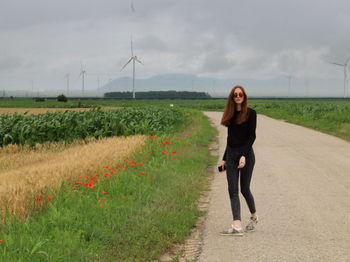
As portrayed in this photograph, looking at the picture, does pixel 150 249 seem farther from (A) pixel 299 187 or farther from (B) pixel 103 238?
(A) pixel 299 187

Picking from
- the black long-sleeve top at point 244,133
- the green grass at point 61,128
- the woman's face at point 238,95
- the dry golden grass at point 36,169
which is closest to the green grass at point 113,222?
the dry golden grass at point 36,169

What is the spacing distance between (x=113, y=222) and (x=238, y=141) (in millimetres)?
2155

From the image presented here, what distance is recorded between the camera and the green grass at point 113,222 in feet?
19.2

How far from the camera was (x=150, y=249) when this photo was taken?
634 centimetres

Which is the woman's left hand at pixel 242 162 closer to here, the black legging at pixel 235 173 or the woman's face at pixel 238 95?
the black legging at pixel 235 173

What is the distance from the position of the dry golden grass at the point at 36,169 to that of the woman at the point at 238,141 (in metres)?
3.23

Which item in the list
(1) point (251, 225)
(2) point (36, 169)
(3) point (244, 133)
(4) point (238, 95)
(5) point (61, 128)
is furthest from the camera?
(5) point (61, 128)

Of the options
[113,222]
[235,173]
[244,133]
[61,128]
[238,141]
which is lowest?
[113,222]

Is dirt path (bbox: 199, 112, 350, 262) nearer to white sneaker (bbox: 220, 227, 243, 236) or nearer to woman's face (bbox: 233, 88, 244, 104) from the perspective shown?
white sneaker (bbox: 220, 227, 243, 236)

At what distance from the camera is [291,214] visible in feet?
27.0

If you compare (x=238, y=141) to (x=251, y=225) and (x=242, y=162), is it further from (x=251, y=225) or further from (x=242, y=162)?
(x=251, y=225)

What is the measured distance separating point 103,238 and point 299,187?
5.47 meters

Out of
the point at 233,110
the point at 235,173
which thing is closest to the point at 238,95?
the point at 233,110

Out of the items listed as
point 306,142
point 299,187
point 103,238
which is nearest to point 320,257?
point 103,238
